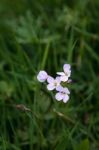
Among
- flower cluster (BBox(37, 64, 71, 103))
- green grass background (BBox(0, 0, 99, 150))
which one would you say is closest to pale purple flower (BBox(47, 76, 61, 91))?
flower cluster (BBox(37, 64, 71, 103))

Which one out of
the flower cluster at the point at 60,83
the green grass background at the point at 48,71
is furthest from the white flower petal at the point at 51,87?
the green grass background at the point at 48,71

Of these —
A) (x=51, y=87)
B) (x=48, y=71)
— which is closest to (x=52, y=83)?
(x=51, y=87)

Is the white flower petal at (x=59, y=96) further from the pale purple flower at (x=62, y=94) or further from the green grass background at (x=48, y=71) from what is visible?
the green grass background at (x=48, y=71)

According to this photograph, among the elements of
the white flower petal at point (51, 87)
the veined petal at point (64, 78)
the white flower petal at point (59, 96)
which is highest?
the veined petal at point (64, 78)

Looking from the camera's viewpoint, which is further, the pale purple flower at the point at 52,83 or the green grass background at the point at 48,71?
the green grass background at the point at 48,71

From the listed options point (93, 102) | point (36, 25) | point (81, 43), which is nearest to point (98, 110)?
point (93, 102)

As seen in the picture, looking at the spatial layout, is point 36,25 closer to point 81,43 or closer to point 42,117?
point 81,43

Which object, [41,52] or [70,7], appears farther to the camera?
[70,7]

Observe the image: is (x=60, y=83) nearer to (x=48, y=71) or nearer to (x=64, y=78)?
(x=64, y=78)
